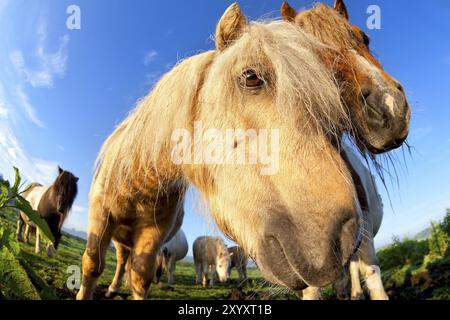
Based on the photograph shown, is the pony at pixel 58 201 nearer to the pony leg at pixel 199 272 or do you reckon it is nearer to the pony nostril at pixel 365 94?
the pony leg at pixel 199 272

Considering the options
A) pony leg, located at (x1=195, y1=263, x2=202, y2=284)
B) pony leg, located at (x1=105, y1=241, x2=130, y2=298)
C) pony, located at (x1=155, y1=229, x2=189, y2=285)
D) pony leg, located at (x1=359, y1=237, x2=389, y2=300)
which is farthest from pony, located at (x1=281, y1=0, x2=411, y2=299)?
pony leg, located at (x1=195, y1=263, x2=202, y2=284)

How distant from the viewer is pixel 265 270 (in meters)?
1.35

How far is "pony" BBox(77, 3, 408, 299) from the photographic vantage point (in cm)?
115

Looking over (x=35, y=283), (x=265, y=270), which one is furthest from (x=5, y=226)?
(x=265, y=270)

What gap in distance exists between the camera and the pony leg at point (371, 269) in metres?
3.89

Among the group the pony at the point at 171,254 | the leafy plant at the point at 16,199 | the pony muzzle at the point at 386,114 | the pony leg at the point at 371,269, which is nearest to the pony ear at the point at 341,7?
the pony muzzle at the point at 386,114

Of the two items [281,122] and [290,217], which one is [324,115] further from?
[290,217]

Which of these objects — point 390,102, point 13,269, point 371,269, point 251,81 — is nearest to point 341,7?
point 390,102

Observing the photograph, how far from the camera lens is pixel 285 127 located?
1.36 meters

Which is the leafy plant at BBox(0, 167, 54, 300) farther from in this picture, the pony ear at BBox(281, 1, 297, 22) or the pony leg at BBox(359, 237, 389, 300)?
the pony leg at BBox(359, 237, 389, 300)

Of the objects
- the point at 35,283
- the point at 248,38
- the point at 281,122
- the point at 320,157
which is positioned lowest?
the point at 35,283

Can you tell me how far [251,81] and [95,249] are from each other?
7.42 ft

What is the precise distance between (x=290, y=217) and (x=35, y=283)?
1.07m

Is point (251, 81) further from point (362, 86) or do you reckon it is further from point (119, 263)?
point (119, 263)
